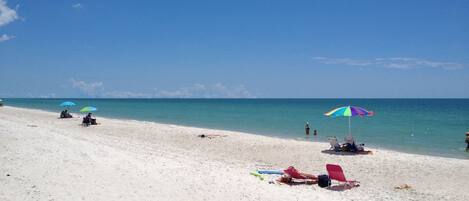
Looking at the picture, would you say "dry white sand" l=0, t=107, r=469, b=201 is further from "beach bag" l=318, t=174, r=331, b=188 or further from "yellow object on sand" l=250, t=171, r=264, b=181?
"beach bag" l=318, t=174, r=331, b=188

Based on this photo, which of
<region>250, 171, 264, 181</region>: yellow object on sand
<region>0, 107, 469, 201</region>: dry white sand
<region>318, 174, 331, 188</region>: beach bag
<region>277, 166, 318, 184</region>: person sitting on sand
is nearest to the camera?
<region>0, 107, 469, 201</region>: dry white sand

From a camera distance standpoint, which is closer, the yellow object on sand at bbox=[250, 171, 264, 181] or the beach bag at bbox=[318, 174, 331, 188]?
the beach bag at bbox=[318, 174, 331, 188]

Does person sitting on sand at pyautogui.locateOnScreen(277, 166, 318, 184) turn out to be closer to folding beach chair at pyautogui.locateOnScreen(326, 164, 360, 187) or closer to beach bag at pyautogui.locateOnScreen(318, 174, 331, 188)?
beach bag at pyautogui.locateOnScreen(318, 174, 331, 188)

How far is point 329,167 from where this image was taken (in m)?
12.4

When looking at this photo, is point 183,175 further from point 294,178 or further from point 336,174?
point 336,174

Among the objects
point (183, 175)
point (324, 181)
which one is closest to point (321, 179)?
point (324, 181)

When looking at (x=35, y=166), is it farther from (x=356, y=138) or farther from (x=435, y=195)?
(x=356, y=138)

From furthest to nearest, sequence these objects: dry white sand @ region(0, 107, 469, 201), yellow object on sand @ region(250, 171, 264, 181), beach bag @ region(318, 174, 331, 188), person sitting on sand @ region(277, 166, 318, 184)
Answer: yellow object on sand @ region(250, 171, 264, 181) < person sitting on sand @ region(277, 166, 318, 184) < beach bag @ region(318, 174, 331, 188) < dry white sand @ region(0, 107, 469, 201)

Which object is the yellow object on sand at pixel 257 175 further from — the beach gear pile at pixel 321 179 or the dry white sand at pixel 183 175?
the dry white sand at pixel 183 175

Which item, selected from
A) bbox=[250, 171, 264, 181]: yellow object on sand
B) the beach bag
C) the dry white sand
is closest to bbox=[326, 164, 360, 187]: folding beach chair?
the beach bag

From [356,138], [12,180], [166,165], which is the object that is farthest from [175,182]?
[356,138]

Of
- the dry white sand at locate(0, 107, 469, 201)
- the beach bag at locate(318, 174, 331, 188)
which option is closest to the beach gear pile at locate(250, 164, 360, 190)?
the beach bag at locate(318, 174, 331, 188)

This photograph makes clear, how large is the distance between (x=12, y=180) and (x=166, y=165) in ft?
14.2

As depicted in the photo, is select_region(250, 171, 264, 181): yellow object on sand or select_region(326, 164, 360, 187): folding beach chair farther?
select_region(250, 171, 264, 181): yellow object on sand
